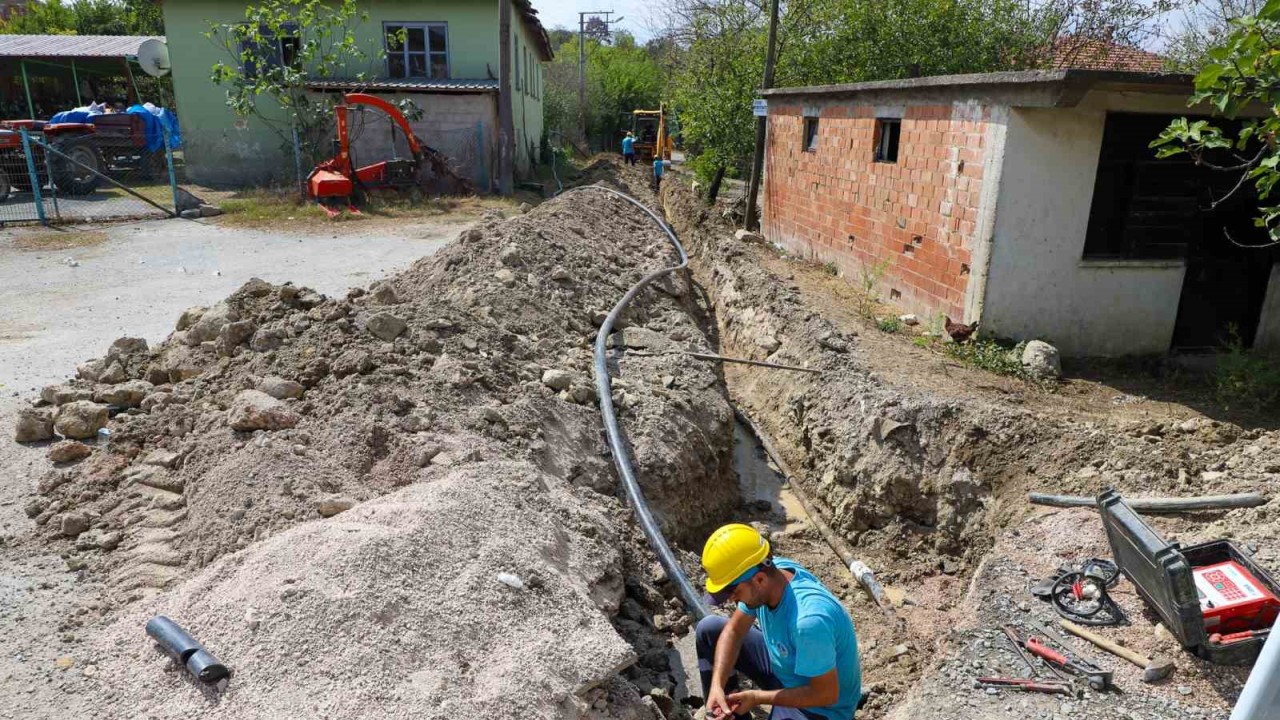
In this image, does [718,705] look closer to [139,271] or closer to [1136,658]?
[1136,658]

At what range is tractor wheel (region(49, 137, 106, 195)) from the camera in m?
17.9

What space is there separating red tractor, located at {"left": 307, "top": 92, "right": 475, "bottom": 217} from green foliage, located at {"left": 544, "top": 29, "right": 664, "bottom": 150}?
17.1m

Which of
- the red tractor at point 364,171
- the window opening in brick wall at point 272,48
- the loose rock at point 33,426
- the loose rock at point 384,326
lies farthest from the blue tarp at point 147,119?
the loose rock at point 384,326

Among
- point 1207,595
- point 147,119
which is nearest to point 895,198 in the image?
point 1207,595

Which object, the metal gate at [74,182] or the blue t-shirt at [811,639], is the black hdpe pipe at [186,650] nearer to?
the blue t-shirt at [811,639]

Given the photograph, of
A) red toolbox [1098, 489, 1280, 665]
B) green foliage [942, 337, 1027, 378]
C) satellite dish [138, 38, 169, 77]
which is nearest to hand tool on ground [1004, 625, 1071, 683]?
red toolbox [1098, 489, 1280, 665]

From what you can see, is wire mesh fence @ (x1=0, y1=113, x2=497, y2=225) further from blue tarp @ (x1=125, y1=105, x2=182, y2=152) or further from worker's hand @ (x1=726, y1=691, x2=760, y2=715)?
worker's hand @ (x1=726, y1=691, x2=760, y2=715)

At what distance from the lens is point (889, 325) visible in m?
9.57

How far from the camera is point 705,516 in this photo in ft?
23.1

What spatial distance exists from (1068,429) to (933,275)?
345 cm

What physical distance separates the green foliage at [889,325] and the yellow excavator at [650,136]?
22.8 m

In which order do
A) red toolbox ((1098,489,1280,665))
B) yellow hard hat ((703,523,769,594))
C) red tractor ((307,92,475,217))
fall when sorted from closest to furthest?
1. yellow hard hat ((703,523,769,594))
2. red toolbox ((1098,489,1280,665))
3. red tractor ((307,92,475,217))

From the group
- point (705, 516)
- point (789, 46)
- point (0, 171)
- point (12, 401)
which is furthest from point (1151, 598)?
point (0, 171)

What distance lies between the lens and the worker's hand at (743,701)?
3.76 meters
